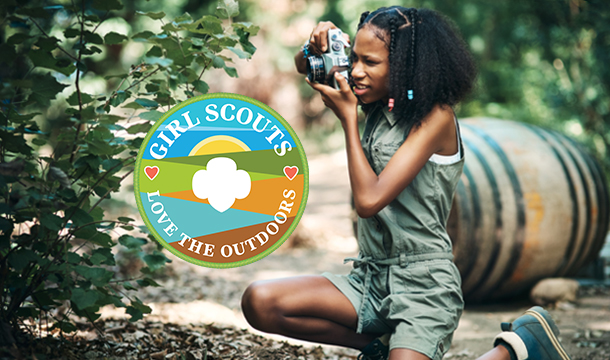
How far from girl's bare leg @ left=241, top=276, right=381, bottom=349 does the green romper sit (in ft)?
0.16

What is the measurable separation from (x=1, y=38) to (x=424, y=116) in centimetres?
259

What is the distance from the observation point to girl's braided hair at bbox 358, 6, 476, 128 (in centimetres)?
196

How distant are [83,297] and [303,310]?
2.44 ft

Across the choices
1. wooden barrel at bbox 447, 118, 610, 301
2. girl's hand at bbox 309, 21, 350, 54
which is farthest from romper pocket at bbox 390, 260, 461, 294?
wooden barrel at bbox 447, 118, 610, 301

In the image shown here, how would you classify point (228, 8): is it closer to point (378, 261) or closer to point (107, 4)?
point (107, 4)

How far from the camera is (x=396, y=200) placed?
202 cm

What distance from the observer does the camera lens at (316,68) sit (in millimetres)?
2000

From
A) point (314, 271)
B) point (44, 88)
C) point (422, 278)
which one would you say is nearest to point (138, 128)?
point (44, 88)

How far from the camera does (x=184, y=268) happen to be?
15.9ft

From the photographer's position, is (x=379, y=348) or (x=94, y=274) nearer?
(x=94, y=274)

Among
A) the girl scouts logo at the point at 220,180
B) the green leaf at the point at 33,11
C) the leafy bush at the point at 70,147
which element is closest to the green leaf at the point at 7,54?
the leafy bush at the point at 70,147

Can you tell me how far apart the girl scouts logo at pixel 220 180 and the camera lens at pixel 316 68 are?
20cm

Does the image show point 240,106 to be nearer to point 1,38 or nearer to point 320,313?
point 320,313

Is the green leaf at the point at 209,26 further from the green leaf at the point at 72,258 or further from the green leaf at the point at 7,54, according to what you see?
the green leaf at the point at 72,258
